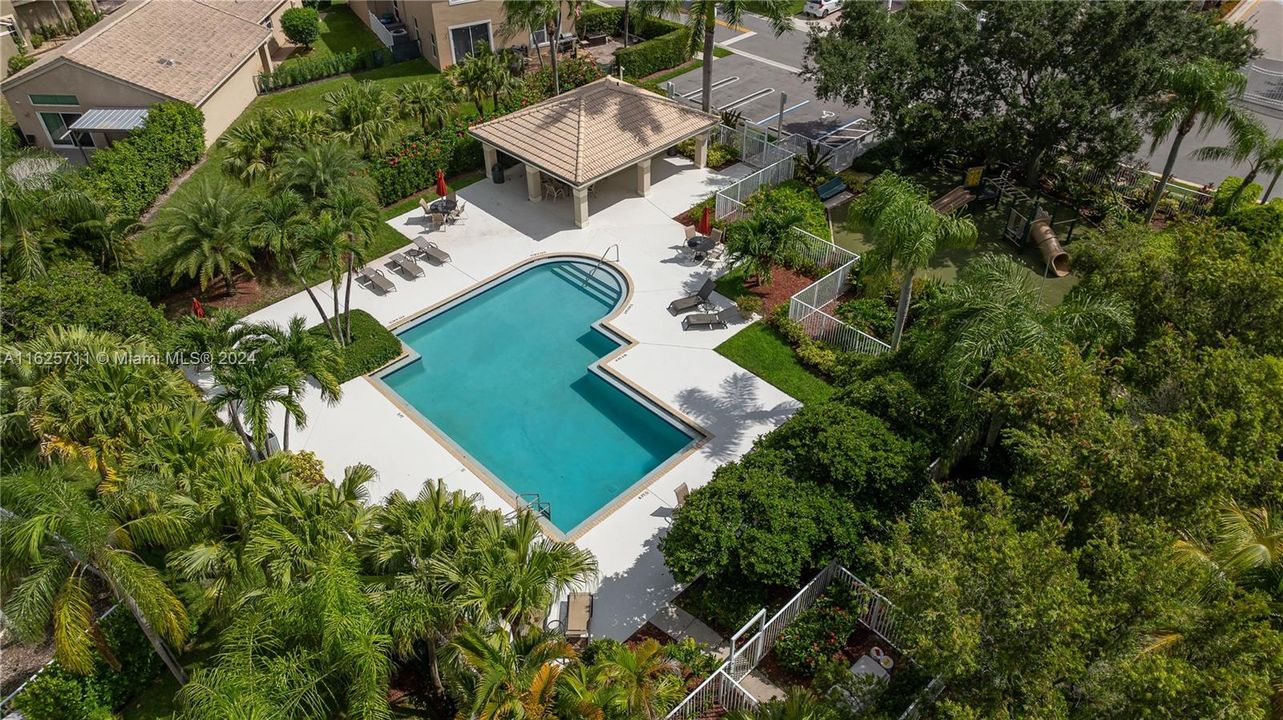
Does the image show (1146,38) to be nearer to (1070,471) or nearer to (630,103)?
(630,103)

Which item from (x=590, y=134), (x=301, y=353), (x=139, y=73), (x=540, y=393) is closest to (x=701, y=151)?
(x=590, y=134)

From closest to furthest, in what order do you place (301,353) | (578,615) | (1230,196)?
(578,615), (301,353), (1230,196)

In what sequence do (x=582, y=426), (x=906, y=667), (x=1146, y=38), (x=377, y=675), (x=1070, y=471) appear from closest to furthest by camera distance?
(x=377, y=675) < (x=1070, y=471) < (x=906, y=667) < (x=582, y=426) < (x=1146, y=38)

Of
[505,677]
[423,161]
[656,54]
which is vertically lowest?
[423,161]

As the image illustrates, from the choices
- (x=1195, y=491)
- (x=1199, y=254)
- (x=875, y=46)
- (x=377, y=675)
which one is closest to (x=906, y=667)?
(x=1195, y=491)

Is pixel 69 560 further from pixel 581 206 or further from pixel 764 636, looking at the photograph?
pixel 581 206

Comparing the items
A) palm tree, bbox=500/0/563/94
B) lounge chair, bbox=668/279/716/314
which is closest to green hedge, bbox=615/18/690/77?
palm tree, bbox=500/0/563/94

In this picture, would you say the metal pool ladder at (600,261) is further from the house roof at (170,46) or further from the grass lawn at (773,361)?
the house roof at (170,46)

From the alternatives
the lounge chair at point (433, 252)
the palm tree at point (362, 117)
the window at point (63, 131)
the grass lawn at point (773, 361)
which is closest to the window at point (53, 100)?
the window at point (63, 131)
